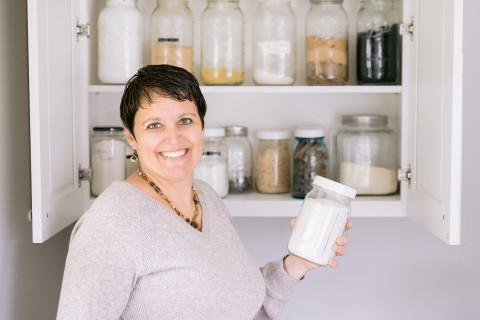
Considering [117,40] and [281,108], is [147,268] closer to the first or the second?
[117,40]

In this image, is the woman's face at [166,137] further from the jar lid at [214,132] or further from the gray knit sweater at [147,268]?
the jar lid at [214,132]

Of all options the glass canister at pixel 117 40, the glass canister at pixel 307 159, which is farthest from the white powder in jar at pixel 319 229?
the glass canister at pixel 117 40

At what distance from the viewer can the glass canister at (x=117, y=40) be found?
1.63 m

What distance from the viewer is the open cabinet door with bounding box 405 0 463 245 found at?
1.26 meters

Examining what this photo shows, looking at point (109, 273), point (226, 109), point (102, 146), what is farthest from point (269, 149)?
point (109, 273)

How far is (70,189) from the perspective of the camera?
1.51 metres

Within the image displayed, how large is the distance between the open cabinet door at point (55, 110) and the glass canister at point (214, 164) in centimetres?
31

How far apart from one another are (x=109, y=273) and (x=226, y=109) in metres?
0.90

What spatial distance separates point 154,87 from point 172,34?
532 millimetres

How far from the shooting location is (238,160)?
178cm

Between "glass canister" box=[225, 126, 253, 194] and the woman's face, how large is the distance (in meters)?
0.52

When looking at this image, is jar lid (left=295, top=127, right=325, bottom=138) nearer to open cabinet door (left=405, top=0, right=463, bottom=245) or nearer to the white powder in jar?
open cabinet door (left=405, top=0, right=463, bottom=245)

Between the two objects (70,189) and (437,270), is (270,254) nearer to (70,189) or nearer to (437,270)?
(437,270)

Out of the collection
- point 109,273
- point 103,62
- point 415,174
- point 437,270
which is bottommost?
point 437,270
